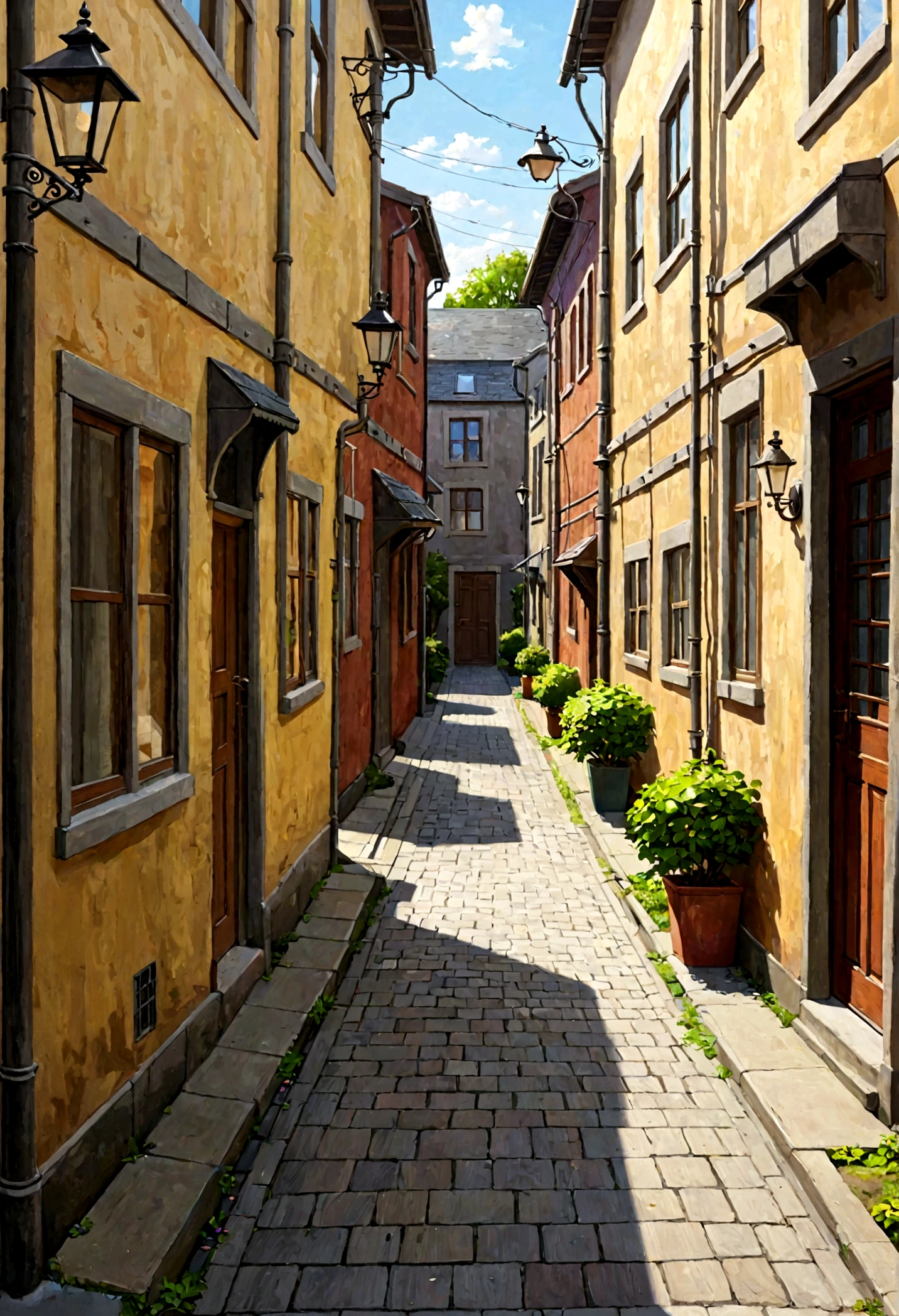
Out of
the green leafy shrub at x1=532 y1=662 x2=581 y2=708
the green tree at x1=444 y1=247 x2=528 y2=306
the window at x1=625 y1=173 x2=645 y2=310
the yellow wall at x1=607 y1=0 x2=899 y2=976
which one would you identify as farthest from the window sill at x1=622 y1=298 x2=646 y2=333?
the green tree at x1=444 y1=247 x2=528 y2=306

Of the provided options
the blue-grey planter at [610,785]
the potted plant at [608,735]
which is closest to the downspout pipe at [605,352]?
the potted plant at [608,735]

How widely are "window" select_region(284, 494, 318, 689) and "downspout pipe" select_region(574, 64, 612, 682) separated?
4.97 meters

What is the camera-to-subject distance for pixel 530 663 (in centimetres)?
2097

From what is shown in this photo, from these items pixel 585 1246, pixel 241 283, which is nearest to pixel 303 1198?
pixel 585 1246

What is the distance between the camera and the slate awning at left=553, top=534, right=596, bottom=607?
12.9 m

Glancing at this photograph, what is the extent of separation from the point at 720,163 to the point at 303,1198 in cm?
681

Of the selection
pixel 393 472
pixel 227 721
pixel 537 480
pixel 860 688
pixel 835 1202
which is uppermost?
pixel 537 480

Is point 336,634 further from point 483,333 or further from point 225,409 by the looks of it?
point 483,333

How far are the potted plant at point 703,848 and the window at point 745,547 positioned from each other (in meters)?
0.84

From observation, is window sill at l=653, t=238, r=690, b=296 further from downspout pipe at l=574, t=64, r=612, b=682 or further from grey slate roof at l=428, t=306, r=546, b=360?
grey slate roof at l=428, t=306, r=546, b=360

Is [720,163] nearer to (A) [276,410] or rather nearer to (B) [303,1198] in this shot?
(A) [276,410]

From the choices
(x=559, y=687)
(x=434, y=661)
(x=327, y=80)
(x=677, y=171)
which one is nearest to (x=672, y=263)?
(x=677, y=171)

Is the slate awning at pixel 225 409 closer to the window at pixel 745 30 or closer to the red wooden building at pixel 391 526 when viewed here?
the window at pixel 745 30

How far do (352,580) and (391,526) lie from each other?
5.08 ft
